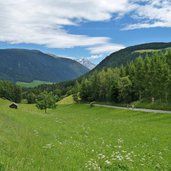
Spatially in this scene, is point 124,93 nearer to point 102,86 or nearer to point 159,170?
point 102,86

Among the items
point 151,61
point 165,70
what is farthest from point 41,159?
point 151,61

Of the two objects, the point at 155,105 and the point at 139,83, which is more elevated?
the point at 139,83

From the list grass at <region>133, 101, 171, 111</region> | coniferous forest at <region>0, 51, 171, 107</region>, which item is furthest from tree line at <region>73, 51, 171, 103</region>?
grass at <region>133, 101, 171, 111</region>

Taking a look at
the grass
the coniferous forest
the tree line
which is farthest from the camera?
the coniferous forest

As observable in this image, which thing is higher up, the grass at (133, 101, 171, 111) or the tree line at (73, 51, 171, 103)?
the tree line at (73, 51, 171, 103)

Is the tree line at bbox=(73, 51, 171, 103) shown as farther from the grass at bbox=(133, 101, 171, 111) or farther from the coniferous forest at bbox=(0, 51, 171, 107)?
the grass at bbox=(133, 101, 171, 111)

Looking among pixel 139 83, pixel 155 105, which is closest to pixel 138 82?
pixel 139 83

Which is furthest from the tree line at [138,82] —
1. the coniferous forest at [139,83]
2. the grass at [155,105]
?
the grass at [155,105]

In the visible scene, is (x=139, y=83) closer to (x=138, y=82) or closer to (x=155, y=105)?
(x=138, y=82)

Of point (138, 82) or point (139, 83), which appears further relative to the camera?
point (138, 82)

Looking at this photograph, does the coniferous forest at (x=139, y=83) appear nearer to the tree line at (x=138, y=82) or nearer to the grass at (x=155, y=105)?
the tree line at (x=138, y=82)

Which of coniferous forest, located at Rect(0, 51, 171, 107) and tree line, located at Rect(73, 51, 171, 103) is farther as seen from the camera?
coniferous forest, located at Rect(0, 51, 171, 107)

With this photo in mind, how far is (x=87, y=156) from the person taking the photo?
746 inches

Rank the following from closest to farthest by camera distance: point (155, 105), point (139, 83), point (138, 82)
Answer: point (155, 105)
point (139, 83)
point (138, 82)
